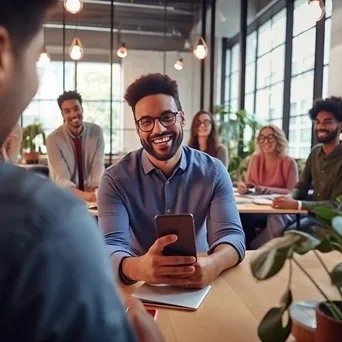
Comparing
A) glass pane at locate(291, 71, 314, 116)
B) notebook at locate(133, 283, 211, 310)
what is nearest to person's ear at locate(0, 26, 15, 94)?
notebook at locate(133, 283, 211, 310)

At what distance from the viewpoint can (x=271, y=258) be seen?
2.16 ft

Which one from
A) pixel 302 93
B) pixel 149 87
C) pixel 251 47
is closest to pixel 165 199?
pixel 149 87

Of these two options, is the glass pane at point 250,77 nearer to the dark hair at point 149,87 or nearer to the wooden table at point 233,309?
the dark hair at point 149,87

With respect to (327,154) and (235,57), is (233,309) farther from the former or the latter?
(235,57)

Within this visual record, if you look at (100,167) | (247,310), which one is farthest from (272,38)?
(247,310)

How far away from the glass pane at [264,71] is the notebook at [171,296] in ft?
19.6

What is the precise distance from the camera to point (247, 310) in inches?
43.7

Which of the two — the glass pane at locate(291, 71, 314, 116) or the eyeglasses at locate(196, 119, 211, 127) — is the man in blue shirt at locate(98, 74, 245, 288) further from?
the glass pane at locate(291, 71, 314, 116)

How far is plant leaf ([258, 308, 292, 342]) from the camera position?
28.9 inches

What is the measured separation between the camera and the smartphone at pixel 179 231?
1.14 meters

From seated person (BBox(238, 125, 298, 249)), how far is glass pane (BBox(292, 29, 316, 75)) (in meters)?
1.47

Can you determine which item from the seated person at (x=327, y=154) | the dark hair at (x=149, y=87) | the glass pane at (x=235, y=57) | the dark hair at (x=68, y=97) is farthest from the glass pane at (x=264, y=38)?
the dark hair at (x=149, y=87)

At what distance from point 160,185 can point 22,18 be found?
132cm

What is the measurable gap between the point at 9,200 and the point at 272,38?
22.4 ft
